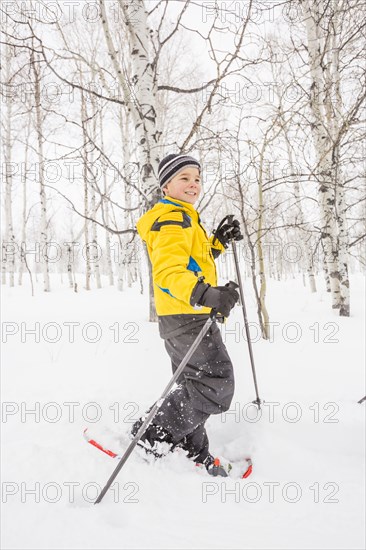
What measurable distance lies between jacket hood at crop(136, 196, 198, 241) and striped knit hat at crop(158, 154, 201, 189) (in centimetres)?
16

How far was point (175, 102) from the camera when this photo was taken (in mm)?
16031

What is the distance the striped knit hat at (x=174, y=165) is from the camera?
2.27 m

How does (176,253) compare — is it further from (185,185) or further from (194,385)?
(194,385)

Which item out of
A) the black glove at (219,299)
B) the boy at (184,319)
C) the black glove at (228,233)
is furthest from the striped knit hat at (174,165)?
the black glove at (219,299)

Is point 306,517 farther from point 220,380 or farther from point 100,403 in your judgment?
point 100,403

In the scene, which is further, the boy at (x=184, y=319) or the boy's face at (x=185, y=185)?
the boy's face at (x=185, y=185)

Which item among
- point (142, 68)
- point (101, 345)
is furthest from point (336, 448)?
point (142, 68)

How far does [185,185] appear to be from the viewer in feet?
7.52

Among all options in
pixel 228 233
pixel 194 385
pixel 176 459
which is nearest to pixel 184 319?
pixel 194 385

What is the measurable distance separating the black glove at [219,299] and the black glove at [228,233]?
0.82 meters

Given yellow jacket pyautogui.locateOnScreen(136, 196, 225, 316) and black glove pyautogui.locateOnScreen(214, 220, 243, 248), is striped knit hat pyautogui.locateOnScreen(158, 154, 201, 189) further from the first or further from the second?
black glove pyautogui.locateOnScreen(214, 220, 243, 248)

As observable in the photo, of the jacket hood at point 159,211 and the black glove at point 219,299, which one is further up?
the jacket hood at point 159,211

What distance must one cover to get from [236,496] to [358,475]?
35.9 inches

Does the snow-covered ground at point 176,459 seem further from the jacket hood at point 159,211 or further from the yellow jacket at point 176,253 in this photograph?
the jacket hood at point 159,211
